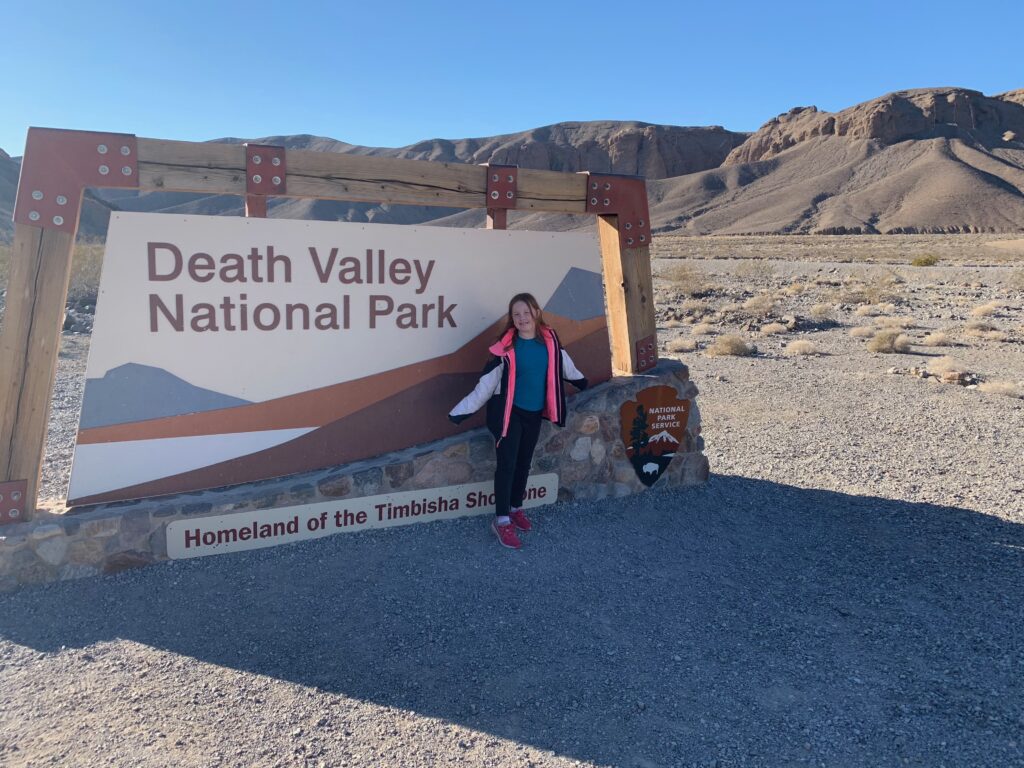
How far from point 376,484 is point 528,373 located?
1.12 m

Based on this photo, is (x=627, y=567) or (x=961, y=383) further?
(x=961, y=383)

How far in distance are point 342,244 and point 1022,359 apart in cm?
1120

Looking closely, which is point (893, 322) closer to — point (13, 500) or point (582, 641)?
point (582, 641)

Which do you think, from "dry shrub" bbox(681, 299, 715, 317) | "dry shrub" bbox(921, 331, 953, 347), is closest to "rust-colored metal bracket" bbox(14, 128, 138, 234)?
"dry shrub" bbox(921, 331, 953, 347)

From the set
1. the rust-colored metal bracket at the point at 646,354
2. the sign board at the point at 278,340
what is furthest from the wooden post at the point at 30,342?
the rust-colored metal bracket at the point at 646,354

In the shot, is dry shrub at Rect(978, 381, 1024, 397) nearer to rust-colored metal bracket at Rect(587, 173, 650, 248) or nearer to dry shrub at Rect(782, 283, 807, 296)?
rust-colored metal bracket at Rect(587, 173, 650, 248)

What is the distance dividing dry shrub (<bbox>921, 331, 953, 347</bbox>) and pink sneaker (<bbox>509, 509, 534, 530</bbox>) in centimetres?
1099

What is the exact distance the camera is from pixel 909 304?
64.1ft

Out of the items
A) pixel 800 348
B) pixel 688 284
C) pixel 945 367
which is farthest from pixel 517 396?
pixel 688 284

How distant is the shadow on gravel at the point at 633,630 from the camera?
3094mm

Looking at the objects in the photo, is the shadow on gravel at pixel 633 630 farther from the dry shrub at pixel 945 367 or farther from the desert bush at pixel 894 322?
A: the desert bush at pixel 894 322

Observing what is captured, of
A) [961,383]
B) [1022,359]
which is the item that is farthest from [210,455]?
[1022,359]

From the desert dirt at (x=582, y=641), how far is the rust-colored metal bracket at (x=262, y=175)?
6.26 feet

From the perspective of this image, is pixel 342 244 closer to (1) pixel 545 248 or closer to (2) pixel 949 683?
(1) pixel 545 248
